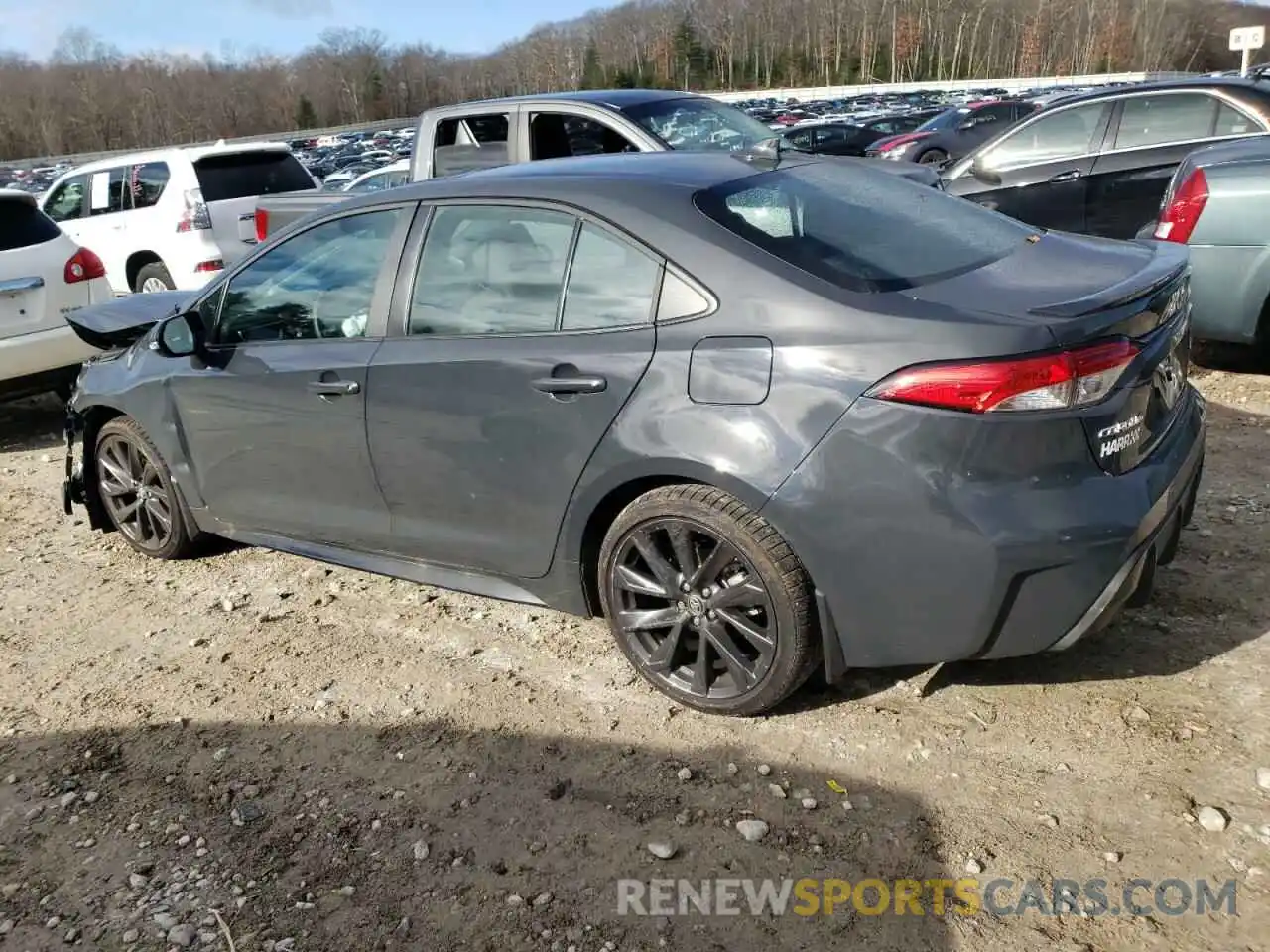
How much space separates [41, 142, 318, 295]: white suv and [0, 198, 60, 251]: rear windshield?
9.12ft

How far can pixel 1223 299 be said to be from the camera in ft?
19.1

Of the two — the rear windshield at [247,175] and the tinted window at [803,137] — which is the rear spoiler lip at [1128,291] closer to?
the rear windshield at [247,175]

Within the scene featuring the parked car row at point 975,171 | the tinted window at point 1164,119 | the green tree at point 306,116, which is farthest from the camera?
the green tree at point 306,116

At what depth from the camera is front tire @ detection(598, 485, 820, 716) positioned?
9.66 ft

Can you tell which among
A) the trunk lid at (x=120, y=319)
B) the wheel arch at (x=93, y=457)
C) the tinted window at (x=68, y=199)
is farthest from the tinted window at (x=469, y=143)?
the tinted window at (x=68, y=199)

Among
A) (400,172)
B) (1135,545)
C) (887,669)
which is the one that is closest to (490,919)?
(887,669)

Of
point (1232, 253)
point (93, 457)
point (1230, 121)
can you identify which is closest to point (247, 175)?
point (93, 457)

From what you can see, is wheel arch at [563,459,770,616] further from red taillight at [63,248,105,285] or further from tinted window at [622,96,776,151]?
red taillight at [63,248,105,285]

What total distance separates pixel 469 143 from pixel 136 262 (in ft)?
16.1

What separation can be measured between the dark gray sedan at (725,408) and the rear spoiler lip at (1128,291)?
20 mm

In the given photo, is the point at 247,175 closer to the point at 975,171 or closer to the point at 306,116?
the point at 975,171

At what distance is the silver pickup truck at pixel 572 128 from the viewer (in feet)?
23.7

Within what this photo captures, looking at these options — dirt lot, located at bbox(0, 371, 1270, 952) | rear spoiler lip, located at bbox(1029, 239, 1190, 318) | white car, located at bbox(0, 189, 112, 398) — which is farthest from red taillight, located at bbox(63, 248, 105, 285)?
rear spoiler lip, located at bbox(1029, 239, 1190, 318)

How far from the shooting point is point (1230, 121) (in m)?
7.88
